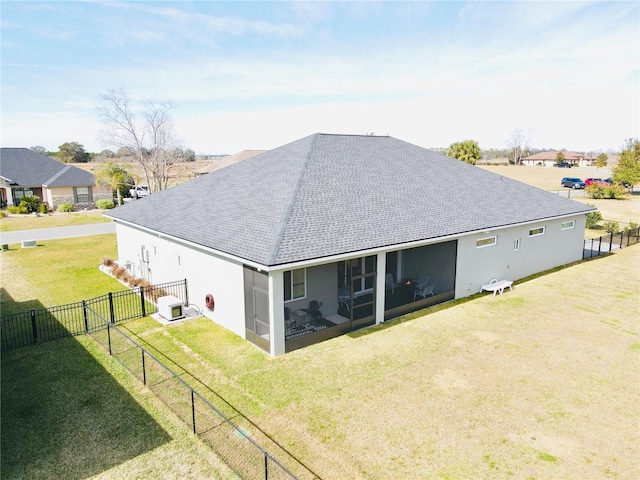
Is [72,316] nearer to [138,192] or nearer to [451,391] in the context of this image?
[451,391]

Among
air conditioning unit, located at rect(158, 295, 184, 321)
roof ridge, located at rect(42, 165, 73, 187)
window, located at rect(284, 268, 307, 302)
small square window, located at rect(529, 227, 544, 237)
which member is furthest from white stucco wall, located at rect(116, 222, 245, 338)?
roof ridge, located at rect(42, 165, 73, 187)

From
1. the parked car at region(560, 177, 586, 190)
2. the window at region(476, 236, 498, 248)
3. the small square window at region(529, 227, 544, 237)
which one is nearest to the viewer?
the window at region(476, 236, 498, 248)

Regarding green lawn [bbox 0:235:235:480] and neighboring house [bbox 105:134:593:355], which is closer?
green lawn [bbox 0:235:235:480]

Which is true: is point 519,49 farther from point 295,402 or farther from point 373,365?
A: point 295,402

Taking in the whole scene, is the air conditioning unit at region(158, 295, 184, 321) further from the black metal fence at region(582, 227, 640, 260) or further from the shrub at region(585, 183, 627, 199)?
the shrub at region(585, 183, 627, 199)

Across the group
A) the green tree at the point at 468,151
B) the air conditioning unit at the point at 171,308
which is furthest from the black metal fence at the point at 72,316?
the green tree at the point at 468,151

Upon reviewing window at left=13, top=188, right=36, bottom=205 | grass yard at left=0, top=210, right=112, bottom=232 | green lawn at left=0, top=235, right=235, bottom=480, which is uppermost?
window at left=13, top=188, right=36, bottom=205
